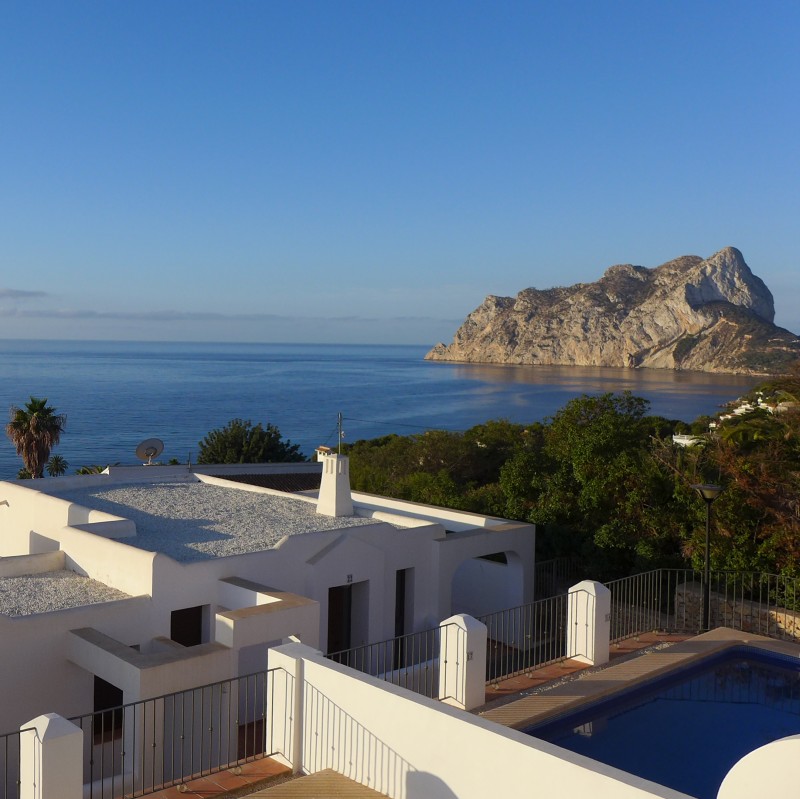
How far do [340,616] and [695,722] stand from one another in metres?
6.93

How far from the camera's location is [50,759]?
6.67m

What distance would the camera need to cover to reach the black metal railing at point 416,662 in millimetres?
9570

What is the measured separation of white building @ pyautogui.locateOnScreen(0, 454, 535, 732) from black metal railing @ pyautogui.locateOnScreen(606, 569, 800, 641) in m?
2.94

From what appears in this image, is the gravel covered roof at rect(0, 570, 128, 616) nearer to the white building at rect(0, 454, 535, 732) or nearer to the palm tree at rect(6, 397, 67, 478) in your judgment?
the white building at rect(0, 454, 535, 732)

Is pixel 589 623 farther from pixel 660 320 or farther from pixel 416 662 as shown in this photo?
pixel 660 320

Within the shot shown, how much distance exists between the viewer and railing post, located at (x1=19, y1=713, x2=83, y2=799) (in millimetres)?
6633

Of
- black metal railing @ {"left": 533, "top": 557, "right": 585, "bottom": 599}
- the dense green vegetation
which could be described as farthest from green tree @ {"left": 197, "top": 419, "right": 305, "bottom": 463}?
black metal railing @ {"left": 533, "top": 557, "right": 585, "bottom": 599}

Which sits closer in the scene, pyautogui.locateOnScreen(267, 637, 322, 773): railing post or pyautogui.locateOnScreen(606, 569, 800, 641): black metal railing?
pyautogui.locateOnScreen(267, 637, 322, 773): railing post

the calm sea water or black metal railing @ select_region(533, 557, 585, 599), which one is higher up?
black metal railing @ select_region(533, 557, 585, 599)

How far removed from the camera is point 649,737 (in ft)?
30.9

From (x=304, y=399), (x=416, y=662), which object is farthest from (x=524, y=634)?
(x=304, y=399)

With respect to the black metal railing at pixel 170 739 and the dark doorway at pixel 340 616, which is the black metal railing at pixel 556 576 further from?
the black metal railing at pixel 170 739

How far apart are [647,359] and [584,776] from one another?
17476cm

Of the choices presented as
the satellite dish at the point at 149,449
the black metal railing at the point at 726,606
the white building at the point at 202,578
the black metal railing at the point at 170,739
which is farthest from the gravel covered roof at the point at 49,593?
the satellite dish at the point at 149,449
